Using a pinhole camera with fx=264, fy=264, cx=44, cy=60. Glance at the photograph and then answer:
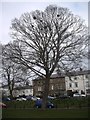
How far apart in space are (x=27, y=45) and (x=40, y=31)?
2.85 meters

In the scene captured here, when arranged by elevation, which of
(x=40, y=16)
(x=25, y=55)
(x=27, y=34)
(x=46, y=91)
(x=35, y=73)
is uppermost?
(x=40, y=16)

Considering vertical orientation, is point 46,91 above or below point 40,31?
below

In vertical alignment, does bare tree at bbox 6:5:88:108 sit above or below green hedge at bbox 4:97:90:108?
above

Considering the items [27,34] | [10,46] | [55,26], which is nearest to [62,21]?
[55,26]

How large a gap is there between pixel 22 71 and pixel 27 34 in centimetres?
553

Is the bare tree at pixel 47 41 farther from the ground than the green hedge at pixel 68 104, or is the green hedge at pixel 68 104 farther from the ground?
the bare tree at pixel 47 41

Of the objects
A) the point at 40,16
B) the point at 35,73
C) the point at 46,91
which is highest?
the point at 40,16

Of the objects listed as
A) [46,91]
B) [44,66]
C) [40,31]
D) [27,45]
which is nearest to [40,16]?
[40,31]

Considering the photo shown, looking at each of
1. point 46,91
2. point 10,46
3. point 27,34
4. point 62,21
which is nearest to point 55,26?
point 62,21

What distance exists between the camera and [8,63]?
130ft

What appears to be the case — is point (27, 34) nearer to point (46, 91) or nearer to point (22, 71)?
point (22, 71)

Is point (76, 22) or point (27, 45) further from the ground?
point (76, 22)

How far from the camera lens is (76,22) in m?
39.0

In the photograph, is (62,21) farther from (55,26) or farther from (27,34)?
(27,34)
